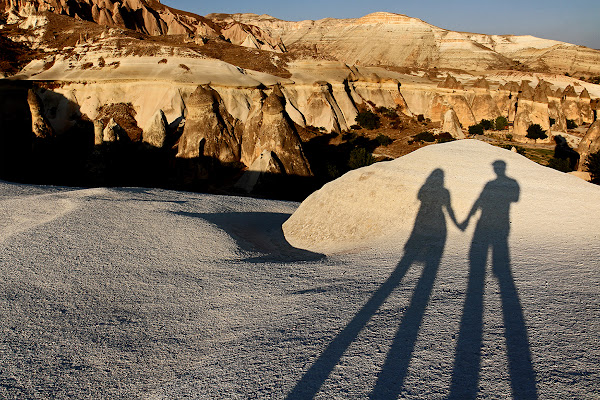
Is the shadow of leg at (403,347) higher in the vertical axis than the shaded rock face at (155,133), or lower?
lower

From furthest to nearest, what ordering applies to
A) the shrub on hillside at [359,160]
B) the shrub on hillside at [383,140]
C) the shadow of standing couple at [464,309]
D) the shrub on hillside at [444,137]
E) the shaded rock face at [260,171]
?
the shrub on hillside at [383,140] < the shrub on hillside at [444,137] < the shrub on hillside at [359,160] < the shaded rock face at [260,171] < the shadow of standing couple at [464,309]

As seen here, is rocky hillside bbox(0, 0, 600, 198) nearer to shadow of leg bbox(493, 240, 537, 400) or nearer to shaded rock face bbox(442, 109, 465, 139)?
shaded rock face bbox(442, 109, 465, 139)

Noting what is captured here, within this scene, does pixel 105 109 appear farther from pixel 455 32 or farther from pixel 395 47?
pixel 455 32

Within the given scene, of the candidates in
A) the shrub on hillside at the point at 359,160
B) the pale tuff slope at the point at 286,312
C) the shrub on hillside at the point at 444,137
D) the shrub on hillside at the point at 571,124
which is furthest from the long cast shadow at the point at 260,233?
the shrub on hillside at the point at 571,124

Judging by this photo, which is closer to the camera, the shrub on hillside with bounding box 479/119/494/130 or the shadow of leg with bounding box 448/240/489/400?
the shadow of leg with bounding box 448/240/489/400

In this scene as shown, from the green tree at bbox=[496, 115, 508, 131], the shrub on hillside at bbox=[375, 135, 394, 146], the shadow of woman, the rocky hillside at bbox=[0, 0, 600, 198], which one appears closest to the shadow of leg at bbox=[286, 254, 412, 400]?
the shadow of woman

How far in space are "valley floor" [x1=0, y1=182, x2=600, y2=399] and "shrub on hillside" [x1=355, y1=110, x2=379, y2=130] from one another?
35.4 metres

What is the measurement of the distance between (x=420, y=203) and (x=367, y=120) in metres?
34.6

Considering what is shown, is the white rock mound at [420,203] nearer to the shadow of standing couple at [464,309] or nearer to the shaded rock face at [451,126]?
the shadow of standing couple at [464,309]

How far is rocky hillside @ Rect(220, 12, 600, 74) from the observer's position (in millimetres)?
96750

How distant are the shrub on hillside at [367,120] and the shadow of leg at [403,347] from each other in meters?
37.8

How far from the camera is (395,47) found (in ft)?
353

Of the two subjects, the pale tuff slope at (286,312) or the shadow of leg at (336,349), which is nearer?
the shadow of leg at (336,349)

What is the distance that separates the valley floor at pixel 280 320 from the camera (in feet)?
14.9
